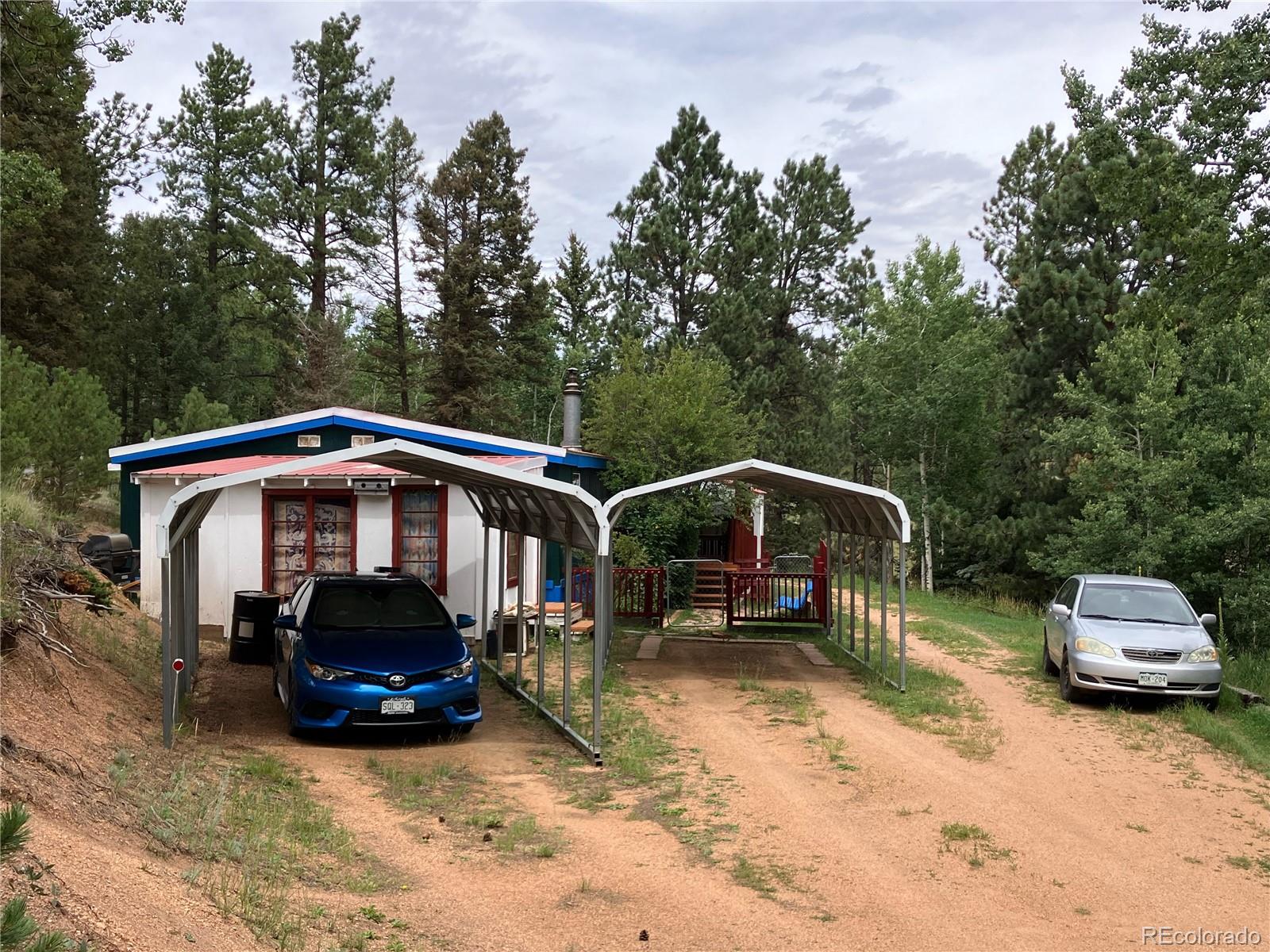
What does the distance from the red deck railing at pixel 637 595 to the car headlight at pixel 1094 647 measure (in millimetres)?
8833

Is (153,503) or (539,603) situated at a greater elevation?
(153,503)

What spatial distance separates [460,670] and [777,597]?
1028cm

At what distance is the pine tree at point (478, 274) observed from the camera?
3700 centimetres

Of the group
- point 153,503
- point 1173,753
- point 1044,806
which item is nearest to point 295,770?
point 1044,806

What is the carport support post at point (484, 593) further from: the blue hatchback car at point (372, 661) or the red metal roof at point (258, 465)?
the blue hatchback car at point (372, 661)

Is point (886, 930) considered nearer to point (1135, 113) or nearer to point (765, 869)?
point (765, 869)

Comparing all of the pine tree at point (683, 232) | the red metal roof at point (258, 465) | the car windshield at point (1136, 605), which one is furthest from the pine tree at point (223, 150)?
the car windshield at point (1136, 605)

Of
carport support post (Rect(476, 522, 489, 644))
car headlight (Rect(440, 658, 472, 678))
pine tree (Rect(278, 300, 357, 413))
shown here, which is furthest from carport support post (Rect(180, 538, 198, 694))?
pine tree (Rect(278, 300, 357, 413))

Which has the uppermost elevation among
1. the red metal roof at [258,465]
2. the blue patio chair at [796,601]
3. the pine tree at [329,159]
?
the pine tree at [329,159]

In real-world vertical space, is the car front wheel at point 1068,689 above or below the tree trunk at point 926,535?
below

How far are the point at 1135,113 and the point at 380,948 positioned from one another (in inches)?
559

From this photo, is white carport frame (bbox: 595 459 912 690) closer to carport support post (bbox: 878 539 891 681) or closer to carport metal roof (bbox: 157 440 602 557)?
carport support post (bbox: 878 539 891 681)

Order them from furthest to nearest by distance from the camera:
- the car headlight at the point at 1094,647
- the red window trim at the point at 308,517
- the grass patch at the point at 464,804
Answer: the red window trim at the point at 308,517
the car headlight at the point at 1094,647
the grass patch at the point at 464,804

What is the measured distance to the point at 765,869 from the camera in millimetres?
6676
